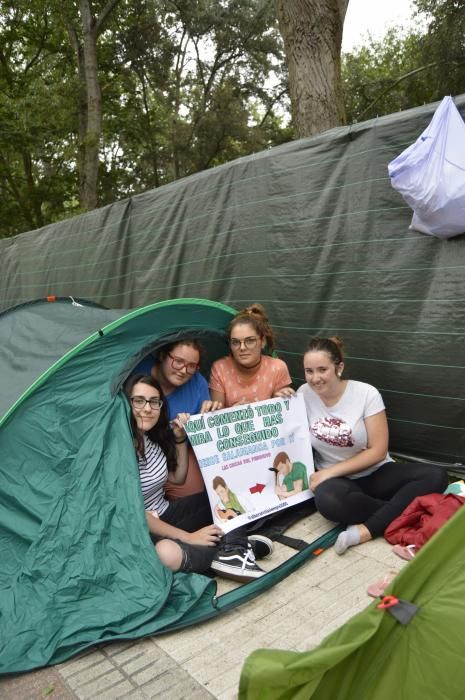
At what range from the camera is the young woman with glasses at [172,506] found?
265cm

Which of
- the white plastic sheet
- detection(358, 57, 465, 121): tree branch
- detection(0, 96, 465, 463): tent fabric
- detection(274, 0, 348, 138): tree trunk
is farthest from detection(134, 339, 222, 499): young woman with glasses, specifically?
detection(358, 57, 465, 121): tree branch

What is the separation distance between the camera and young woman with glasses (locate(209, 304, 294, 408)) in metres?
3.43

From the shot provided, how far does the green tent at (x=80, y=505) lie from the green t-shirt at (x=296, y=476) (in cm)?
40

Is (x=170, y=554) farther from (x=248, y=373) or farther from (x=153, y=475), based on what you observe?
(x=248, y=373)

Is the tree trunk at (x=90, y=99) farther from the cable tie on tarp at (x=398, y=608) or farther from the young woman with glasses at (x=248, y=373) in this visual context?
the cable tie on tarp at (x=398, y=608)

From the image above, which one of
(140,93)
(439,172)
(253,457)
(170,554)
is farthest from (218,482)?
(140,93)

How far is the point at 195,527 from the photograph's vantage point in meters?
3.11

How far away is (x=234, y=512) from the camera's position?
10.1ft

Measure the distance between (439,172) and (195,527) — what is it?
90.4 inches

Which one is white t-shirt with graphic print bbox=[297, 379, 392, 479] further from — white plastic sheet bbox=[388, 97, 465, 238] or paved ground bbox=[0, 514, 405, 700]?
white plastic sheet bbox=[388, 97, 465, 238]

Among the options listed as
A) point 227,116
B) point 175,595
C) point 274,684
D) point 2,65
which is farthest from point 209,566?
point 2,65

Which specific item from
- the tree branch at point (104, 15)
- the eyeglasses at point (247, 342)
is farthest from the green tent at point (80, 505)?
the tree branch at point (104, 15)

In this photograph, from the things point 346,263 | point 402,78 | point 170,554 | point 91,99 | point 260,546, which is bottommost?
point 260,546

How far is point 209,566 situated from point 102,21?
13386 millimetres
